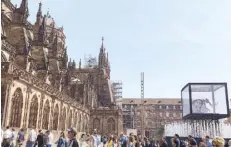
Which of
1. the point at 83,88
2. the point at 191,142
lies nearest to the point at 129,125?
the point at 83,88

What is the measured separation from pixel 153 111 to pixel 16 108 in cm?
8592

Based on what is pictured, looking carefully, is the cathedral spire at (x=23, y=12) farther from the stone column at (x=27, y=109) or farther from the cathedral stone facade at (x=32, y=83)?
the stone column at (x=27, y=109)

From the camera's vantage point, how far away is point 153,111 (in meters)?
107

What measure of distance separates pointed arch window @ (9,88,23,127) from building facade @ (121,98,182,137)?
73234 millimetres

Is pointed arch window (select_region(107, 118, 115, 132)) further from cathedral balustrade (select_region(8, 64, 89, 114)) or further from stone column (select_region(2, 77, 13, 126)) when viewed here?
stone column (select_region(2, 77, 13, 126))

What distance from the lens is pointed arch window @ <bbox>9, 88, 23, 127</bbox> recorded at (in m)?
24.9

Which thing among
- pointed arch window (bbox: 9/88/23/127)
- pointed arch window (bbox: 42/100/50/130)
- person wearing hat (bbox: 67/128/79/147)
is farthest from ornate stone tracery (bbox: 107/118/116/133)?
person wearing hat (bbox: 67/128/79/147)

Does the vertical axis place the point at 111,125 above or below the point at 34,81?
below

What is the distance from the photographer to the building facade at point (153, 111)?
101375mm

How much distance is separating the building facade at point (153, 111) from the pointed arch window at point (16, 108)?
73.2 meters

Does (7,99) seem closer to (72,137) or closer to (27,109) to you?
(27,109)

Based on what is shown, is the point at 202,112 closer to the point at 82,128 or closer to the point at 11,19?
the point at 11,19

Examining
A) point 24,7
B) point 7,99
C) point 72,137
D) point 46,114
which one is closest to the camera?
point 72,137

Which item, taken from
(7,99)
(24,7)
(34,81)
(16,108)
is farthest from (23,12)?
(7,99)
